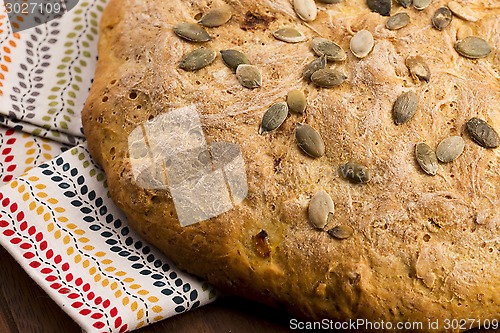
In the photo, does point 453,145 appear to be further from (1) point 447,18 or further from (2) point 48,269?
(2) point 48,269

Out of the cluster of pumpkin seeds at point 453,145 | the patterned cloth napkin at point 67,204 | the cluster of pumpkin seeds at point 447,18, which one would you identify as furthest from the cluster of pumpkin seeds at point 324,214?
the cluster of pumpkin seeds at point 447,18

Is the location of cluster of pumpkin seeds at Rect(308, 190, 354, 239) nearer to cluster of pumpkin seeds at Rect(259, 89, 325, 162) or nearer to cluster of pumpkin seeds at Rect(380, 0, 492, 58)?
cluster of pumpkin seeds at Rect(259, 89, 325, 162)

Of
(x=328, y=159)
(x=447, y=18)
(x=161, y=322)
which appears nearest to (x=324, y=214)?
(x=328, y=159)

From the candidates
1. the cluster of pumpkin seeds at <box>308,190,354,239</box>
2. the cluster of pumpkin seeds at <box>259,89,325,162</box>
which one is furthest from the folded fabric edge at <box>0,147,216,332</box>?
the cluster of pumpkin seeds at <box>259,89,325,162</box>

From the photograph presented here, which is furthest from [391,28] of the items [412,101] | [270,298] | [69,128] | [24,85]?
[24,85]

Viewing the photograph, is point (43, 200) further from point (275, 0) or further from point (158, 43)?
point (275, 0)
